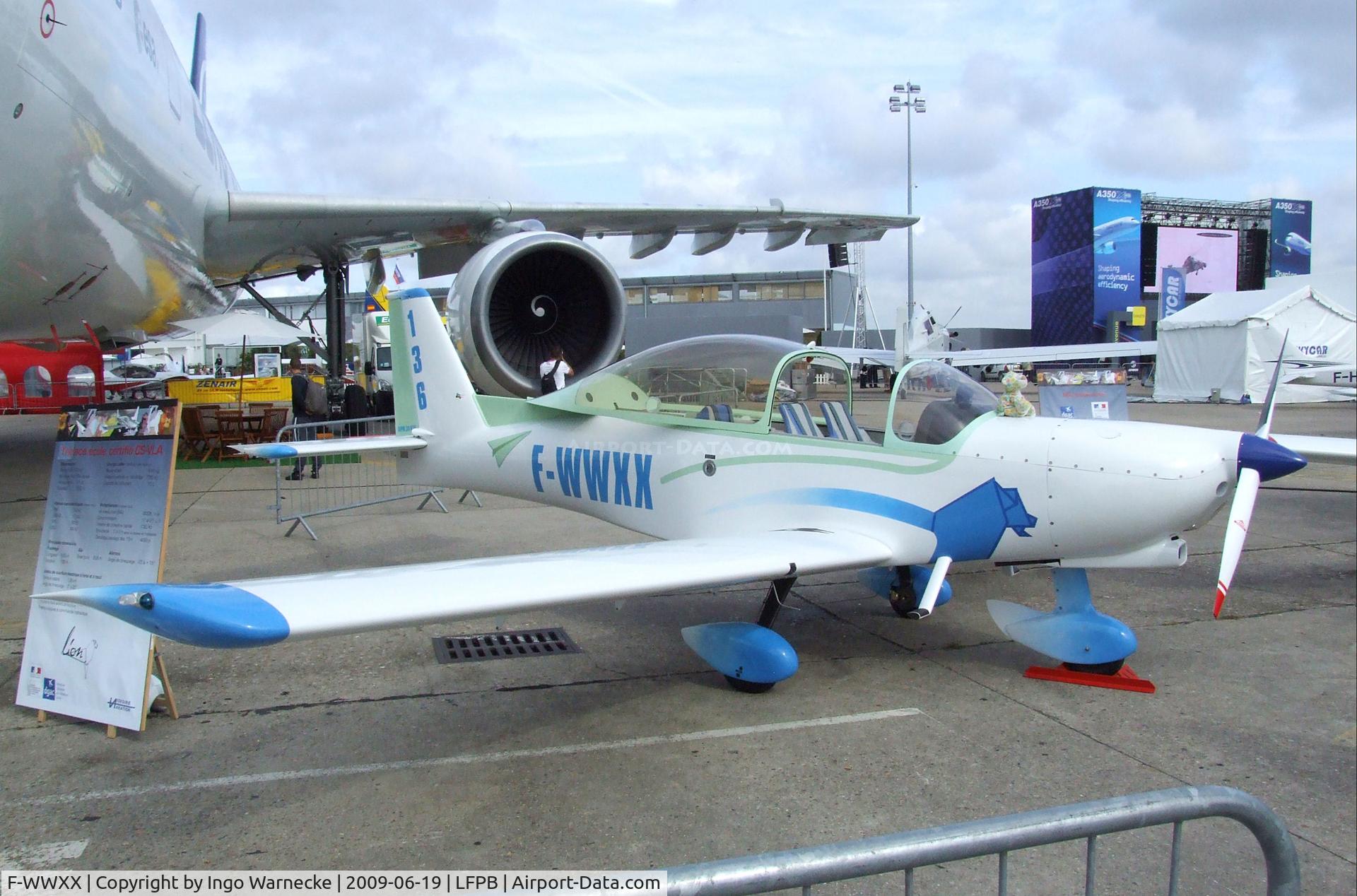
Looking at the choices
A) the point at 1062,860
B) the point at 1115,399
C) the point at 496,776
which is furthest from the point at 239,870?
the point at 1115,399

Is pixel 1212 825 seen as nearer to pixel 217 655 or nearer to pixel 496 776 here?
pixel 496 776

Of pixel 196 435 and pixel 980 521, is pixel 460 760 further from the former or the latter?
pixel 196 435

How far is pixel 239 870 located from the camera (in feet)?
8.77

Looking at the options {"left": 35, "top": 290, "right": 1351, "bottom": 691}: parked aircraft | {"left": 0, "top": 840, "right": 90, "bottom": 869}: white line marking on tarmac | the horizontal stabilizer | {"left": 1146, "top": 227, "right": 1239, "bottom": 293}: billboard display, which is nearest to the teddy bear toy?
{"left": 35, "top": 290, "right": 1351, "bottom": 691}: parked aircraft

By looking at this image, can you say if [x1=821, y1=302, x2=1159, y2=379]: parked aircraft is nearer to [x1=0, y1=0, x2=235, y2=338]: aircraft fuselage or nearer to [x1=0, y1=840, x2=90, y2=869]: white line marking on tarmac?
[x1=0, y1=0, x2=235, y2=338]: aircraft fuselage

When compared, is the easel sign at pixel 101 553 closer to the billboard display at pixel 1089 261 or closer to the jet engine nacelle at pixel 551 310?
the jet engine nacelle at pixel 551 310

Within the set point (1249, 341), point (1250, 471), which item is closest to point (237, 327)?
point (1250, 471)

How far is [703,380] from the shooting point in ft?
17.3

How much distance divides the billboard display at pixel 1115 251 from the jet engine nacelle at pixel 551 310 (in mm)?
51743

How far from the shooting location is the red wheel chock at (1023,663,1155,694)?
4250 mm

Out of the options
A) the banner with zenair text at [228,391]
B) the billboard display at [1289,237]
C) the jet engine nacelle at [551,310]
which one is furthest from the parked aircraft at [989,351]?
the billboard display at [1289,237]

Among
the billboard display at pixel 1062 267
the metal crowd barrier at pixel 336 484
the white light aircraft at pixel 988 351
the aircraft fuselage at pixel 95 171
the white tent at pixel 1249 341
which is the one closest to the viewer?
the aircraft fuselage at pixel 95 171

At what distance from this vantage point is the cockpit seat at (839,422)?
4859 millimetres

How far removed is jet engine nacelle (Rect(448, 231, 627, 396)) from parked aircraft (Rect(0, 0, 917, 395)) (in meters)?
0.02
